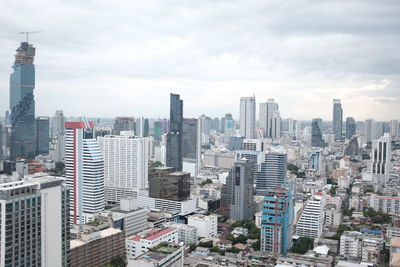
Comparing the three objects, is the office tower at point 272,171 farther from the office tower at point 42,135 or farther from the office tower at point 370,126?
the office tower at point 42,135

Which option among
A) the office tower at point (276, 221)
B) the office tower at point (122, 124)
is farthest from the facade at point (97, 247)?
the office tower at point (122, 124)

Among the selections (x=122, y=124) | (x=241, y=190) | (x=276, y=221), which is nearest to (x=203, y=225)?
(x=241, y=190)

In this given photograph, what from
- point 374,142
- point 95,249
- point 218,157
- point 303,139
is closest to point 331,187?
point 374,142

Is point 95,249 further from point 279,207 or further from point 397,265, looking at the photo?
point 397,265

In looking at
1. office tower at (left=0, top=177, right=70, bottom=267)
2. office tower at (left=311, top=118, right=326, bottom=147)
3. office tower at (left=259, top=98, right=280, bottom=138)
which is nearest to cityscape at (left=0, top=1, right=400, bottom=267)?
office tower at (left=0, top=177, right=70, bottom=267)

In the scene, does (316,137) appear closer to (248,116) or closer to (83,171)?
(248,116)
